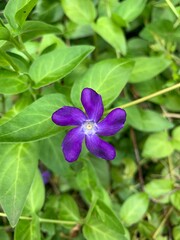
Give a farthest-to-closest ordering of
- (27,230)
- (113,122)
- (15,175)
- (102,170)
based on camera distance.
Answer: (102,170), (27,230), (15,175), (113,122)

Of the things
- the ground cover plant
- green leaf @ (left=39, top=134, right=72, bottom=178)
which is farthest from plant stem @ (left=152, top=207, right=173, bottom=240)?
green leaf @ (left=39, top=134, right=72, bottom=178)

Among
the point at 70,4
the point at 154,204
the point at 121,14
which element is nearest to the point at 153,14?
the point at 121,14

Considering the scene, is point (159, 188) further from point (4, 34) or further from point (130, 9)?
point (4, 34)

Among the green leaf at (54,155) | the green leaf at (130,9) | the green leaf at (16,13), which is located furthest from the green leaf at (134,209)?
the green leaf at (16,13)

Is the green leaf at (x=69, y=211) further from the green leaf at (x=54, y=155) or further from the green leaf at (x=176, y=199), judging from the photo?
the green leaf at (x=176, y=199)

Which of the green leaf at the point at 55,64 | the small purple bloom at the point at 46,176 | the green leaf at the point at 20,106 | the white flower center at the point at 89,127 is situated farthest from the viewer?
the small purple bloom at the point at 46,176

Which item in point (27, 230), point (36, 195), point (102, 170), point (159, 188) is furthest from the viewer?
point (102, 170)

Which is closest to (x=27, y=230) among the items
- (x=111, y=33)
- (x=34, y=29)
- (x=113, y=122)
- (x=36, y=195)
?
(x=36, y=195)
